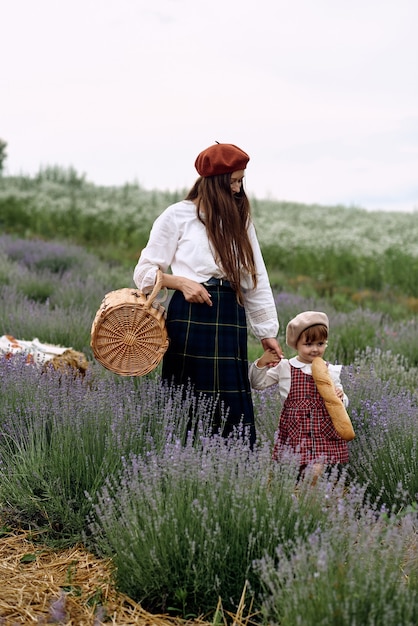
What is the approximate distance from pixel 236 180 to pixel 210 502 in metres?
1.76

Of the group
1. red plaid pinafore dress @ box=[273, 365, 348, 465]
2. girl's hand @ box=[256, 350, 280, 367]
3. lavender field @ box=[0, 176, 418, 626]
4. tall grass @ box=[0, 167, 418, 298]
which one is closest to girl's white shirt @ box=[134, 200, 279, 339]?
girl's hand @ box=[256, 350, 280, 367]

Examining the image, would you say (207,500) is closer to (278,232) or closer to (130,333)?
(130,333)

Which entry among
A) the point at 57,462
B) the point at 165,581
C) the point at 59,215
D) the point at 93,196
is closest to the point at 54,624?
the point at 165,581

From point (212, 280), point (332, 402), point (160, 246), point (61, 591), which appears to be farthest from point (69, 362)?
point (61, 591)

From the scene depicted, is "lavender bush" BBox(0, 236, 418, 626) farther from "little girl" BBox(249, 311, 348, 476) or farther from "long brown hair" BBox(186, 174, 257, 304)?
"long brown hair" BBox(186, 174, 257, 304)

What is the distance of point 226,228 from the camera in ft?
12.5

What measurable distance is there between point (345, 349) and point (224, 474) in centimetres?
468

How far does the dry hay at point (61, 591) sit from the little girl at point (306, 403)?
108 cm

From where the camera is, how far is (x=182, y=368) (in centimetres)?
383

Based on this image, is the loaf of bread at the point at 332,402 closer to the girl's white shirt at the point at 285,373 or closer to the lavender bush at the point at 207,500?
the girl's white shirt at the point at 285,373

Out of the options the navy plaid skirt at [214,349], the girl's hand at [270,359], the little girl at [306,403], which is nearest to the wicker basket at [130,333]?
the navy plaid skirt at [214,349]

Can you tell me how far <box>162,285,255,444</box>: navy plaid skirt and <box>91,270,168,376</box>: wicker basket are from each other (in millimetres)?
137

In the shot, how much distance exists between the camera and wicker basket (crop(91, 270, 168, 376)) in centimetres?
362

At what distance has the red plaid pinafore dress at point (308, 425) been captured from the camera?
3.65 m
